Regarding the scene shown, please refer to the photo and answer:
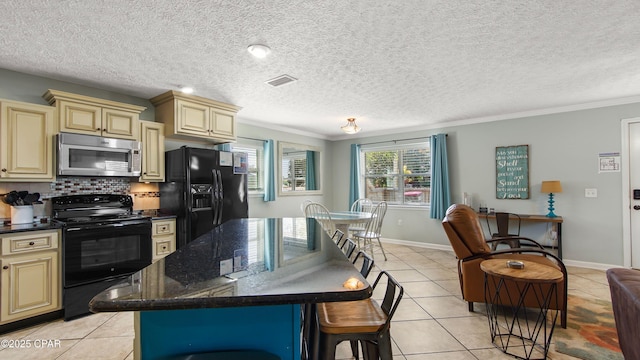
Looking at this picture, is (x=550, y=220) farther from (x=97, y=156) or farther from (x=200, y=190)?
(x=97, y=156)

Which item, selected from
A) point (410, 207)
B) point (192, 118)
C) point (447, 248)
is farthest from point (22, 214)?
point (447, 248)

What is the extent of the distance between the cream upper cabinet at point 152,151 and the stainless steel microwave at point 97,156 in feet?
0.32

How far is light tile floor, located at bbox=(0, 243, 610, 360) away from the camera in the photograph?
2148 mm

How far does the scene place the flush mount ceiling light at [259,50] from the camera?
2.38m

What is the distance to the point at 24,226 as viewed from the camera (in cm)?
262

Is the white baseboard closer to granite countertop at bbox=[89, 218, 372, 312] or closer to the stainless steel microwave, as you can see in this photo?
granite countertop at bbox=[89, 218, 372, 312]

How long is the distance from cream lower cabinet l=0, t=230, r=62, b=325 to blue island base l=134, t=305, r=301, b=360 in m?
2.42

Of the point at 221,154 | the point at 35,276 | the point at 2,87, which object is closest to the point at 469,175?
the point at 221,154

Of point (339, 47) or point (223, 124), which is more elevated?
point (339, 47)

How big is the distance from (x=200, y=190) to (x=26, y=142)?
159 cm

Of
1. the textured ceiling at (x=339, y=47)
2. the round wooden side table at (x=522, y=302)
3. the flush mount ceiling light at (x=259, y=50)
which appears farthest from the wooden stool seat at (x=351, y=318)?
the flush mount ceiling light at (x=259, y=50)

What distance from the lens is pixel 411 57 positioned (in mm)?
2660

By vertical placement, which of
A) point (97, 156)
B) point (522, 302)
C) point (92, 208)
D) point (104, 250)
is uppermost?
point (97, 156)

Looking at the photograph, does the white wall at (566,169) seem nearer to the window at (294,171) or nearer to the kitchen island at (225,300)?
the window at (294,171)
